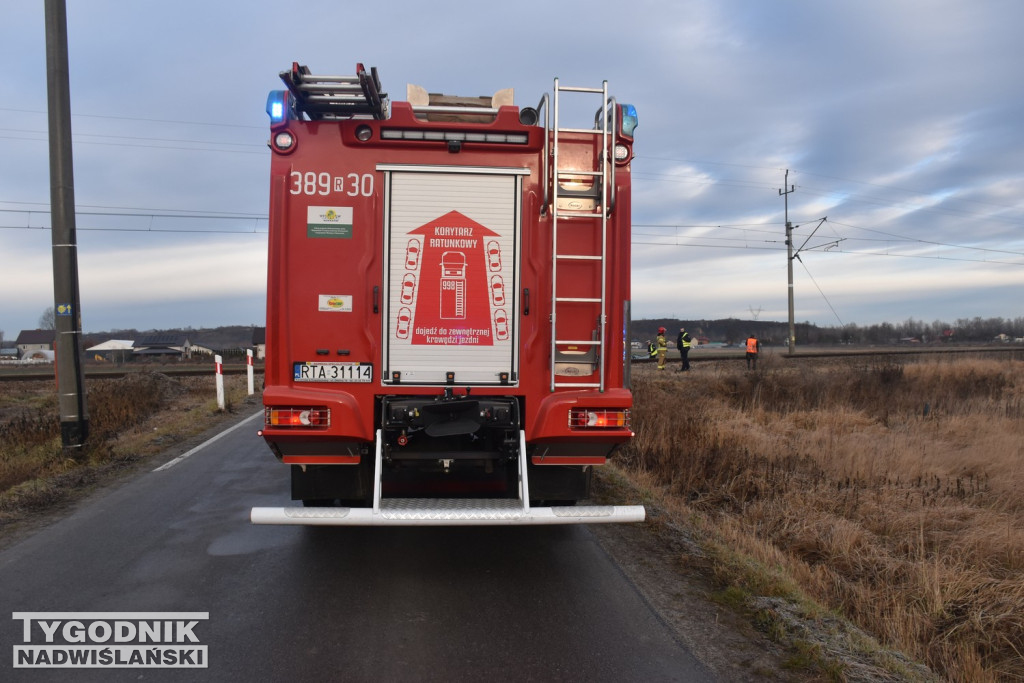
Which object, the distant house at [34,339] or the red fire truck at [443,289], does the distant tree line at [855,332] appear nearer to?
the red fire truck at [443,289]

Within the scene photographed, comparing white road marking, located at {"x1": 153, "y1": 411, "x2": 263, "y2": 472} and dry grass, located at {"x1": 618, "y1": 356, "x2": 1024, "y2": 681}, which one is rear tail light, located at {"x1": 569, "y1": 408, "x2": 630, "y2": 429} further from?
white road marking, located at {"x1": 153, "y1": 411, "x2": 263, "y2": 472}

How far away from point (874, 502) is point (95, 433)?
10.6 m

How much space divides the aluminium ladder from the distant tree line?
4875cm

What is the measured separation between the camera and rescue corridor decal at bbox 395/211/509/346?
16.4 feet

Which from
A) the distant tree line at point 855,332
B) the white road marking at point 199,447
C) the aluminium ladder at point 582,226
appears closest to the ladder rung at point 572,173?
the aluminium ladder at point 582,226

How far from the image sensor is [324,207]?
16.3 ft

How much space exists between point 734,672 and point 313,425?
10.0ft

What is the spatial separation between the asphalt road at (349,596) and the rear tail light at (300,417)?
1051 millimetres

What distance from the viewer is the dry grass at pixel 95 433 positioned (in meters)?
7.42

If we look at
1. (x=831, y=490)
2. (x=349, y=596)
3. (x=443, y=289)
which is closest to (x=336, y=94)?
(x=443, y=289)

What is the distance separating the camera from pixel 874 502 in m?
7.48

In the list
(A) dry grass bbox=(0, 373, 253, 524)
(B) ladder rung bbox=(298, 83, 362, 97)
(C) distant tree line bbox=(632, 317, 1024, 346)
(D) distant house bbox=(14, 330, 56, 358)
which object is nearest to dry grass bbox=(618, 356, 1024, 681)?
(B) ladder rung bbox=(298, 83, 362, 97)

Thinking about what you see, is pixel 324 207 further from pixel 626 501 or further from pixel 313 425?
pixel 626 501

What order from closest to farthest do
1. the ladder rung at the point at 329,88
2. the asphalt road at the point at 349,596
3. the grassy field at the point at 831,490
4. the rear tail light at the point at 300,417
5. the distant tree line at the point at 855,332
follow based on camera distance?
the asphalt road at the point at 349,596 → the grassy field at the point at 831,490 → the ladder rung at the point at 329,88 → the rear tail light at the point at 300,417 → the distant tree line at the point at 855,332
